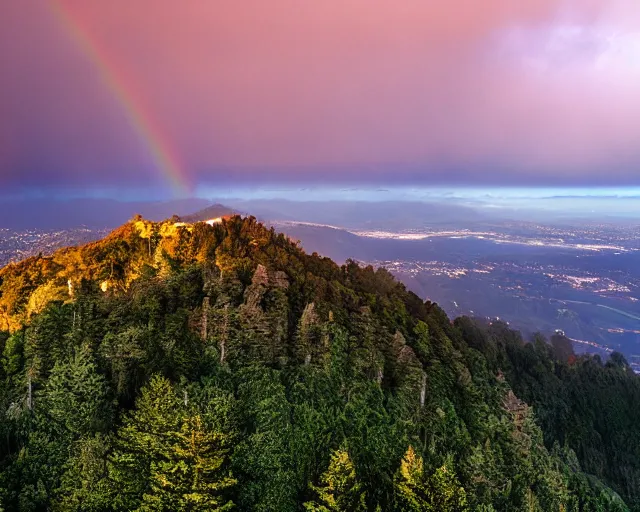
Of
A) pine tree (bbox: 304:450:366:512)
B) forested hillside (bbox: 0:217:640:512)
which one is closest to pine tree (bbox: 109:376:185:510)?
forested hillside (bbox: 0:217:640:512)

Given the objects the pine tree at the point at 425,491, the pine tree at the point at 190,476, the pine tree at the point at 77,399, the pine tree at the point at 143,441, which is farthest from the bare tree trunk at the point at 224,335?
the pine tree at the point at 425,491

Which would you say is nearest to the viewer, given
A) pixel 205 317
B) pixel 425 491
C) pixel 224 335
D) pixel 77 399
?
pixel 425 491

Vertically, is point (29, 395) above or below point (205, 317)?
below

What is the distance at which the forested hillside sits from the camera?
21.3 meters

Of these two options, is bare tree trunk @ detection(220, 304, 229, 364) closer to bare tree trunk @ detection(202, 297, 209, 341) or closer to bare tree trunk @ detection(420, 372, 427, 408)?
bare tree trunk @ detection(202, 297, 209, 341)

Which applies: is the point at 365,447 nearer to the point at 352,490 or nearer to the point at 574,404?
the point at 352,490

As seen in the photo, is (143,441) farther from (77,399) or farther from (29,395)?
(29,395)

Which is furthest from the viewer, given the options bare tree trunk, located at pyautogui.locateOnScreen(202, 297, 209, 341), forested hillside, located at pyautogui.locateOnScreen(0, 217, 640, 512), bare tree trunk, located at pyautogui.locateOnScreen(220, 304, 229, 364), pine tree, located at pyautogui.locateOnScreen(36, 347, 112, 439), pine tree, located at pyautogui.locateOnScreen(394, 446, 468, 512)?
bare tree trunk, located at pyautogui.locateOnScreen(202, 297, 209, 341)

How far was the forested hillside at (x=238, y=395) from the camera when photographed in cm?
2128

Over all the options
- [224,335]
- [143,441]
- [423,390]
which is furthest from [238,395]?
[423,390]

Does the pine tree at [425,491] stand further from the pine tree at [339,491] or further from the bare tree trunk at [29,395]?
the bare tree trunk at [29,395]

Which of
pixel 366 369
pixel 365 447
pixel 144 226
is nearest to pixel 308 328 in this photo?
pixel 366 369

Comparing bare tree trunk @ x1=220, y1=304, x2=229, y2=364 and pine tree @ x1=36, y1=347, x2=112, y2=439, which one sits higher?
bare tree trunk @ x1=220, y1=304, x2=229, y2=364

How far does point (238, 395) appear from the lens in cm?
2572
